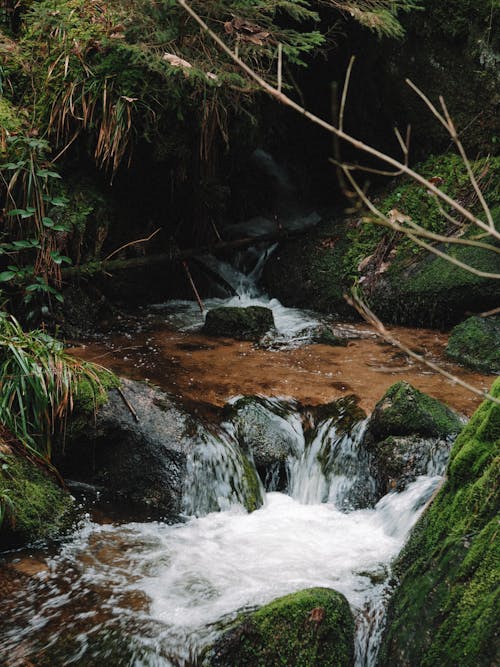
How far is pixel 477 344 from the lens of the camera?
5996 millimetres

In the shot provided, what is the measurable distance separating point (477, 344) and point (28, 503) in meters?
4.16

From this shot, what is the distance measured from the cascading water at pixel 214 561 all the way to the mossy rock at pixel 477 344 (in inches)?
68.7

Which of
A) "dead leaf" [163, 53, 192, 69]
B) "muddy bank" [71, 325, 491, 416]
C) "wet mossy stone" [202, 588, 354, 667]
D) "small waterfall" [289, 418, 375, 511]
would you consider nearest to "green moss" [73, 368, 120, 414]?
"muddy bank" [71, 325, 491, 416]

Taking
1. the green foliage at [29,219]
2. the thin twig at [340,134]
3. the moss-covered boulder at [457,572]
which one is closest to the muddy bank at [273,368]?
the green foliage at [29,219]

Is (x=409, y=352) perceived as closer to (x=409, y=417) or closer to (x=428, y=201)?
(x=409, y=417)

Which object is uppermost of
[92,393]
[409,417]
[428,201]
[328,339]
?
[428,201]

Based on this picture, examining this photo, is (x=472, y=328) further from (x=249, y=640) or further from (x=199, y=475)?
(x=249, y=640)

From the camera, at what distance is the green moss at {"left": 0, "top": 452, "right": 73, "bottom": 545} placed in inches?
139

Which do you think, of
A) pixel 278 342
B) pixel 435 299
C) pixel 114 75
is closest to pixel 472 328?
pixel 435 299

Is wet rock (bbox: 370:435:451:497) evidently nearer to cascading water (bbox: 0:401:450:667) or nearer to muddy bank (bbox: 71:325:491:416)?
cascading water (bbox: 0:401:450:667)

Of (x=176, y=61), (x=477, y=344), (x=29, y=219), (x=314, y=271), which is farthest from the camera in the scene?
(x=314, y=271)

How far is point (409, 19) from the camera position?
26.1 feet

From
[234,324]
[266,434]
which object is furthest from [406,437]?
[234,324]

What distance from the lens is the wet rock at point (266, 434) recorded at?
4.52 m
